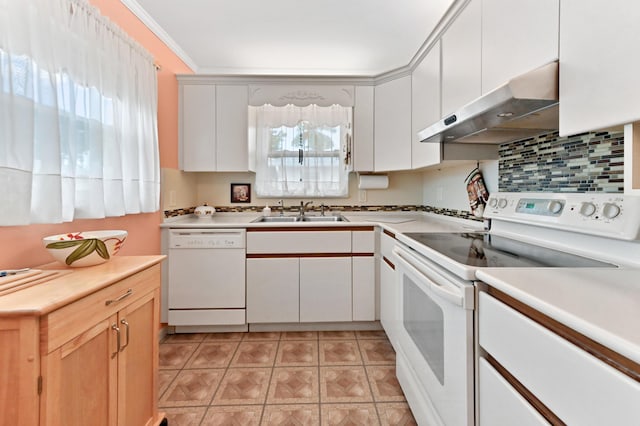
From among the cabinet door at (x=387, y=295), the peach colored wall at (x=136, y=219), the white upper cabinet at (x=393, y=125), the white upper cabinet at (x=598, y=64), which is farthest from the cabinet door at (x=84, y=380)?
the white upper cabinet at (x=393, y=125)

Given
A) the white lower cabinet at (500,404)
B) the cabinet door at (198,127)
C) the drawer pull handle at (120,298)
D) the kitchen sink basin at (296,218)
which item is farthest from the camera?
the kitchen sink basin at (296,218)

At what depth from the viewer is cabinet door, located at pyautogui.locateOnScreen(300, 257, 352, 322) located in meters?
2.44

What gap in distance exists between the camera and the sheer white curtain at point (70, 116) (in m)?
1.12

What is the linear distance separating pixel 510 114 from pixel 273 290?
194 centimetres

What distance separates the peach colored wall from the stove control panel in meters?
2.12

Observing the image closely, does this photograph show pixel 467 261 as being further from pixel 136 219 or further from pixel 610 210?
pixel 136 219

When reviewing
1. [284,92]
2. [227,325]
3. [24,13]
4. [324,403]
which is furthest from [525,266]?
[284,92]

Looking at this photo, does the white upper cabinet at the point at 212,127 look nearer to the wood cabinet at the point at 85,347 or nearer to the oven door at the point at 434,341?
the wood cabinet at the point at 85,347

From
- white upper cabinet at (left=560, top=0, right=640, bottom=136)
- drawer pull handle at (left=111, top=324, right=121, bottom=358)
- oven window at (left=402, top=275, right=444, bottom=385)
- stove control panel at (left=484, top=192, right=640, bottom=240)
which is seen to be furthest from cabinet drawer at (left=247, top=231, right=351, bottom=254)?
white upper cabinet at (left=560, top=0, right=640, bottom=136)

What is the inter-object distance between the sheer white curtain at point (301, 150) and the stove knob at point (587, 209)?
197 cm

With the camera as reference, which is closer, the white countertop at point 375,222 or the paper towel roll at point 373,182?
the white countertop at point 375,222

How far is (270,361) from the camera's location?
2043mm

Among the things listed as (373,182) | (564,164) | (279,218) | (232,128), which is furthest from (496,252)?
(232,128)

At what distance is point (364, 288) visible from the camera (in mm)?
2459
